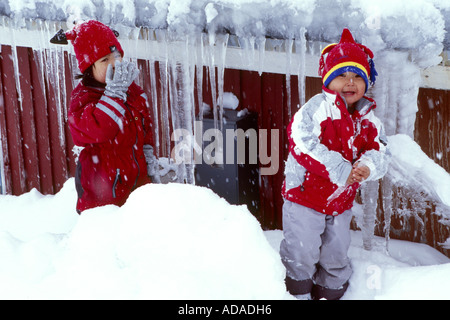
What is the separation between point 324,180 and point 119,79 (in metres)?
1.46

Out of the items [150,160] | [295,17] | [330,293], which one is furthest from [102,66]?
[330,293]

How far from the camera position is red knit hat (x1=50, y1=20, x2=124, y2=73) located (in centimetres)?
276

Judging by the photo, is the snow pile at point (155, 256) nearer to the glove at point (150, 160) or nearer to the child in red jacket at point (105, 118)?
the child in red jacket at point (105, 118)

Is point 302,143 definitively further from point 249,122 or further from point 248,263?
point 249,122

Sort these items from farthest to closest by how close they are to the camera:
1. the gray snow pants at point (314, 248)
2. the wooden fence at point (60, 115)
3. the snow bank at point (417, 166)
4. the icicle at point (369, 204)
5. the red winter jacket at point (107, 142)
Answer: the wooden fence at point (60, 115), the icicle at point (369, 204), the snow bank at point (417, 166), the gray snow pants at point (314, 248), the red winter jacket at point (107, 142)

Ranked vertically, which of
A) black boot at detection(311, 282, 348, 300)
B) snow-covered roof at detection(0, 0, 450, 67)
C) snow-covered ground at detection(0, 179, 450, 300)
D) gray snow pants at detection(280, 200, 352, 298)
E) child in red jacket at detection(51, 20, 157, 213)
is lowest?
black boot at detection(311, 282, 348, 300)

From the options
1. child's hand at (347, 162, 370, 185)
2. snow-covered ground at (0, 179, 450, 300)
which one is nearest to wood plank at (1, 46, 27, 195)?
snow-covered ground at (0, 179, 450, 300)

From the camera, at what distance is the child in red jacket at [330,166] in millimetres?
2773

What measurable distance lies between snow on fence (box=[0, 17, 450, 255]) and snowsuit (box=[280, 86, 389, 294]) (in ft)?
1.54

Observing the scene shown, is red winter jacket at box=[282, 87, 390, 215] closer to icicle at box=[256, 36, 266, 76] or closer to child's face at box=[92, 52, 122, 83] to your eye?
icicle at box=[256, 36, 266, 76]

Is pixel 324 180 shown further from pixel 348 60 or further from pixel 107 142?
pixel 107 142

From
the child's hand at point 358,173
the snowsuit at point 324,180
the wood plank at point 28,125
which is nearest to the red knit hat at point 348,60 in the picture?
the snowsuit at point 324,180

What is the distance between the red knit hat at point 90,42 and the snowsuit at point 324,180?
4.20 ft

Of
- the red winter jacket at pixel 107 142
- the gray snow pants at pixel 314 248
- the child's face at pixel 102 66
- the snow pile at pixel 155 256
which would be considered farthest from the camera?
the gray snow pants at pixel 314 248
